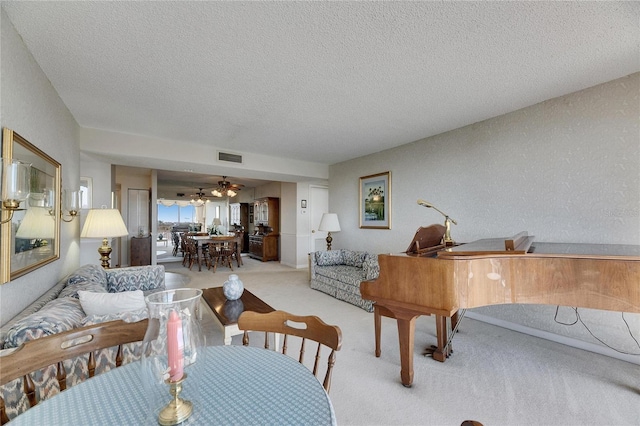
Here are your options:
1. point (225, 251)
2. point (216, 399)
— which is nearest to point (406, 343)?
point (216, 399)

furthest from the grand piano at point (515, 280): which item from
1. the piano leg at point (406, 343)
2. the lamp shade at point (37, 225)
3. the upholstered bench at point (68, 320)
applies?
the lamp shade at point (37, 225)

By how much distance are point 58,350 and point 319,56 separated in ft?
7.62

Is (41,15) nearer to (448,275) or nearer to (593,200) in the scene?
(448,275)

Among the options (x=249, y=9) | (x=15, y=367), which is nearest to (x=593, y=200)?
(x=249, y=9)

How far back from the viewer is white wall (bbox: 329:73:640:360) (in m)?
2.57

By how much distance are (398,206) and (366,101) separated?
2.23m

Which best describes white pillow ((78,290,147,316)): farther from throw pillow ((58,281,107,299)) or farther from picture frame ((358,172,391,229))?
picture frame ((358,172,391,229))

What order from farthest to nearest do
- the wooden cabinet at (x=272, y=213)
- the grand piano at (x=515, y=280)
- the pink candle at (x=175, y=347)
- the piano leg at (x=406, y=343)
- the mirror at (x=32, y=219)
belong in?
the wooden cabinet at (x=272, y=213) < the piano leg at (x=406, y=343) < the grand piano at (x=515, y=280) < the mirror at (x=32, y=219) < the pink candle at (x=175, y=347)

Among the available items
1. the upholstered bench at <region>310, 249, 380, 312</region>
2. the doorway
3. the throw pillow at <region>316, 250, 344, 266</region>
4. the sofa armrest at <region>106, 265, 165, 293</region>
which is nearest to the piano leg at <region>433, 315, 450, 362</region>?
the upholstered bench at <region>310, 249, 380, 312</region>

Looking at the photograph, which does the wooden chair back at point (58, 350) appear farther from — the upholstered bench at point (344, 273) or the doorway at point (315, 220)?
the doorway at point (315, 220)

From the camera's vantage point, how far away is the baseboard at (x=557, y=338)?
2.52 metres

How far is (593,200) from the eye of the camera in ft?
8.95

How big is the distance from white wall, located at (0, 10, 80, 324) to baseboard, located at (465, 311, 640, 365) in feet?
14.6

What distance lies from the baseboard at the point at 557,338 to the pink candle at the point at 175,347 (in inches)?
146
